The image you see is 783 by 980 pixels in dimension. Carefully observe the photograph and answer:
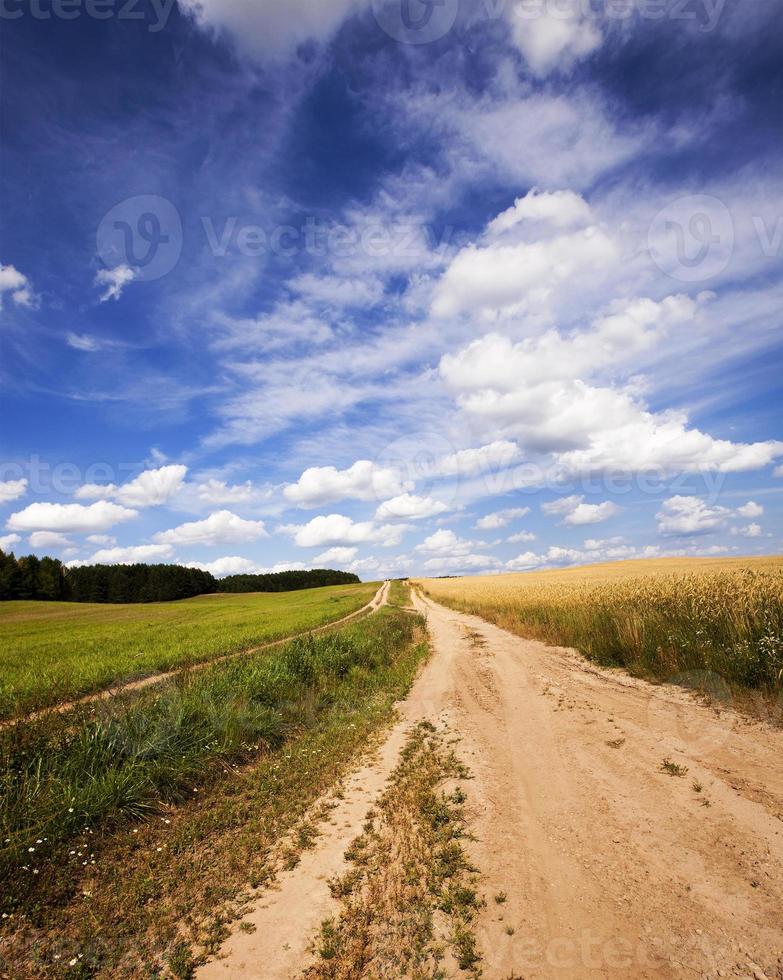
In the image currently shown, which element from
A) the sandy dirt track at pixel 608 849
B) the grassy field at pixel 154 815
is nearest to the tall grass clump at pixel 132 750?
the grassy field at pixel 154 815

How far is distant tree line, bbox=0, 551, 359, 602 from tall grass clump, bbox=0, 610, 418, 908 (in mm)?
90687

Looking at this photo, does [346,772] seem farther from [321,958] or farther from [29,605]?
[29,605]

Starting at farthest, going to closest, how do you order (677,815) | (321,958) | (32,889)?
(677,815) → (32,889) → (321,958)

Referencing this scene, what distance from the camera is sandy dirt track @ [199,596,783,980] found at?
3.62 meters

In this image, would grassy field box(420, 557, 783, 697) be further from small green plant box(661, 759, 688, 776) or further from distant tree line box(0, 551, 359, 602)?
distant tree line box(0, 551, 359, 602)

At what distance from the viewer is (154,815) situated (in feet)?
20.2

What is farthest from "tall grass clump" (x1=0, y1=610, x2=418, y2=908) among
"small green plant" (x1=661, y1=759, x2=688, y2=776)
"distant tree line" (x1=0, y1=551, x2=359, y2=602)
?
"distant tree line" (x1=0, y1=551, x2=359, y2=602)

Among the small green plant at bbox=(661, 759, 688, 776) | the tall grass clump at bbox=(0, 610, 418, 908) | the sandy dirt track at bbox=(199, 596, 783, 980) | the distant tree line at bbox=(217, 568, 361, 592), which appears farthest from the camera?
the distant tree line at bbox=(217, 568, 361, 592)

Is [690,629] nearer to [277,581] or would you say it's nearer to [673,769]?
[673,769]

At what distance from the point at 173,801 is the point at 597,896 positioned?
18.3 ft

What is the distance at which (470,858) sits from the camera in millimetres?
4918

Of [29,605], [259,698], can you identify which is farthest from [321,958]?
[29,605]

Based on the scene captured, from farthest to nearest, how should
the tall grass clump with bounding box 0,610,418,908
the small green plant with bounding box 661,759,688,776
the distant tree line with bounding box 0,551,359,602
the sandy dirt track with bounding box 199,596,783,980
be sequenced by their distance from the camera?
1. the distant tree line with bounding box 0,551,359,602
2. the small green plant with bounding box 661,759,688,776
3. the tall grass clump with bounding box 0,610,418,908
4. the sandy dirt track with bounding box 199,596,783,980

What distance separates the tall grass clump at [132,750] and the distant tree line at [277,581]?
434 ft
